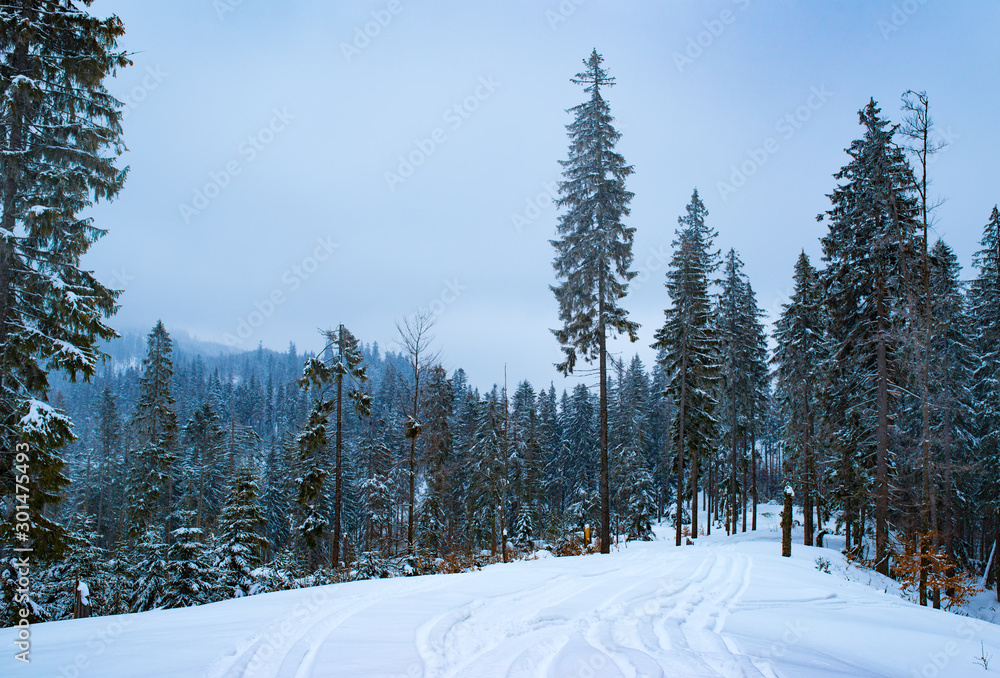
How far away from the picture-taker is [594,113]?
1827 centimetres

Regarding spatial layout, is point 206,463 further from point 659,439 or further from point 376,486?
point 659,439

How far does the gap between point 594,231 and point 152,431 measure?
94.5 ft

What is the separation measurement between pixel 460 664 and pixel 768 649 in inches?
134

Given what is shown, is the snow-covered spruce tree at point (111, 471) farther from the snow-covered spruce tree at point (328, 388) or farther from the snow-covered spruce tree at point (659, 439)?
the snow-covered spruce tree at point (659, 439)

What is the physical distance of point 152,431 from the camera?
29375 mm

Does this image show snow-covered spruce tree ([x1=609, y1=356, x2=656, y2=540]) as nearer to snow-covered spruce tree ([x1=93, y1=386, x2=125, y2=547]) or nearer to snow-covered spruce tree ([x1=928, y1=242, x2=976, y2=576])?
snow-covered spruce tree ([x1=928, y1=242, x2=976, y2=576])

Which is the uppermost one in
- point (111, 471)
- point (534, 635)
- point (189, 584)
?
point (534, 635)

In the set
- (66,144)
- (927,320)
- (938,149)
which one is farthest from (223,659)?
(938,149)

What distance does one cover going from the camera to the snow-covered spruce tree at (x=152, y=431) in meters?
29.2

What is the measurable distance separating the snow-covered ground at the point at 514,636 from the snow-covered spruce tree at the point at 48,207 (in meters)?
5.27

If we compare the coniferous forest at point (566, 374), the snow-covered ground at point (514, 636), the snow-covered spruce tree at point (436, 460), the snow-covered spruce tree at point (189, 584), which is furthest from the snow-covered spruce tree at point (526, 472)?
the snow-covered ground at point (514, 636)

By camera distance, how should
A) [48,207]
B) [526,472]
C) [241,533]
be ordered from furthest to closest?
[526,472] < [241,533] < [48,207]

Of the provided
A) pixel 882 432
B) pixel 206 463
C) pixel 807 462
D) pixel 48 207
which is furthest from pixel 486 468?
pixel 48 207

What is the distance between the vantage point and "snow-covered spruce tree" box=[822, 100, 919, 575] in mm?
16500
